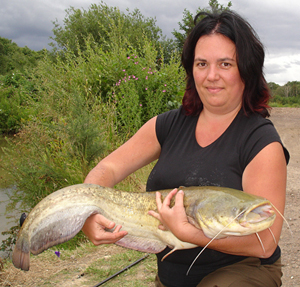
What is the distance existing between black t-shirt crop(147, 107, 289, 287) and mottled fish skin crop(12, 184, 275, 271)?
111mm

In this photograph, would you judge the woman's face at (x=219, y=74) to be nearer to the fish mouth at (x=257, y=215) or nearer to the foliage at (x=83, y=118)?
the fish mouth at (x=257, y=215)

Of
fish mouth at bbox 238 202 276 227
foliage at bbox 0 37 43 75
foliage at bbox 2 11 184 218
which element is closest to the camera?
fish mouth at bbox 238 202 276 227

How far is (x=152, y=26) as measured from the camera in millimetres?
22812

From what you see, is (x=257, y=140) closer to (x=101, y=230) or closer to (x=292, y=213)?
(x=101, y=230)

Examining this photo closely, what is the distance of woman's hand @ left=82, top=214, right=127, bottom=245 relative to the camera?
1.60 m

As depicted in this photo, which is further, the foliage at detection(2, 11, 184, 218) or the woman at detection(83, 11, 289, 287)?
the foliage at detection(2, 11, 184, 218)

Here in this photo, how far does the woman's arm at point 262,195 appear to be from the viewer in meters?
1.45

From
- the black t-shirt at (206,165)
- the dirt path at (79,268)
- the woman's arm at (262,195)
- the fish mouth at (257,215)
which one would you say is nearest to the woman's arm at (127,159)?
the black t-shirt at (206,165)

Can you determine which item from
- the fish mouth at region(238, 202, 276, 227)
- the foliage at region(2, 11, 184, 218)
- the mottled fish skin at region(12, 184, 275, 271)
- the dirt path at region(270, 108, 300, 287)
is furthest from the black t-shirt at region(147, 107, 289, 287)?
the foliage at region(2, 11, 184, 218)

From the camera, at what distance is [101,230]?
163cm

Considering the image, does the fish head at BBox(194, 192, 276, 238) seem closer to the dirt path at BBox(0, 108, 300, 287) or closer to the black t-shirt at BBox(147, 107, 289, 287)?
the black t-shirt at BBox(147, 107, 289, 287)

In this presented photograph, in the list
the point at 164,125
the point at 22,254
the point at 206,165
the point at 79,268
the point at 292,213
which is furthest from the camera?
the point at 292,213

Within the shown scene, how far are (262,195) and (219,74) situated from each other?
683 millimetres

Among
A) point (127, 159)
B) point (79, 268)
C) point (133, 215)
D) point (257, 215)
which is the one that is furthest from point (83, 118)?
point (257, 215)
